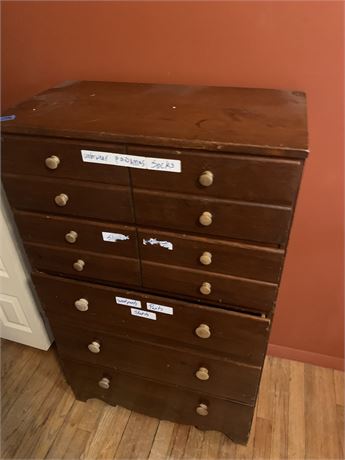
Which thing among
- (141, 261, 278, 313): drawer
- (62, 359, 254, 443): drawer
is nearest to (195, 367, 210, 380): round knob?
(62, 359, 254, 443): drawer

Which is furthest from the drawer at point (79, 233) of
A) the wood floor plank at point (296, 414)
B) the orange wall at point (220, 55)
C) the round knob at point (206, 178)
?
the wood floor plank at point (296, 414)

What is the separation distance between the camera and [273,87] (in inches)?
39.1

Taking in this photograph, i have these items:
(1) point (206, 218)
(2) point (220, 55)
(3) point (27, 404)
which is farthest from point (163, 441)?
(2) point (220, 55)

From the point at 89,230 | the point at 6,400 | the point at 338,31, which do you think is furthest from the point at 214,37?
the point at 6,400

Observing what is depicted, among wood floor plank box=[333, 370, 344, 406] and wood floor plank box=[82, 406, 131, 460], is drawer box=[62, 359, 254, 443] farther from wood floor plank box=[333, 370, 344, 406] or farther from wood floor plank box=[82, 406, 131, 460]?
wood floor plank box=[333, 370, 344, 406]

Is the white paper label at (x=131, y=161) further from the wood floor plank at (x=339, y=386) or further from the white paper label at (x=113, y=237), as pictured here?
the wood floor plank at (x=339, y=386)

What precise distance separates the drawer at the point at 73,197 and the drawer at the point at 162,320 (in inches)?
9.6

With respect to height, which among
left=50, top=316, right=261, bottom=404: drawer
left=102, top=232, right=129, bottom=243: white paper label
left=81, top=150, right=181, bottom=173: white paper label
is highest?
left=81, top=150, right=181, bottom=173: white paper label

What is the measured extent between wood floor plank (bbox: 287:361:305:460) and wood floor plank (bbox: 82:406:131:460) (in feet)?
2.04

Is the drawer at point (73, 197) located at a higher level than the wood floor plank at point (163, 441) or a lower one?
higher

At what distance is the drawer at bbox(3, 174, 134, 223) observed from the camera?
82cm

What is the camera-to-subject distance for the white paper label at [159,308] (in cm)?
98

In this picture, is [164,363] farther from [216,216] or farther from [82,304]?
[216,216]

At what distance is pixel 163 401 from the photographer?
1.26m
